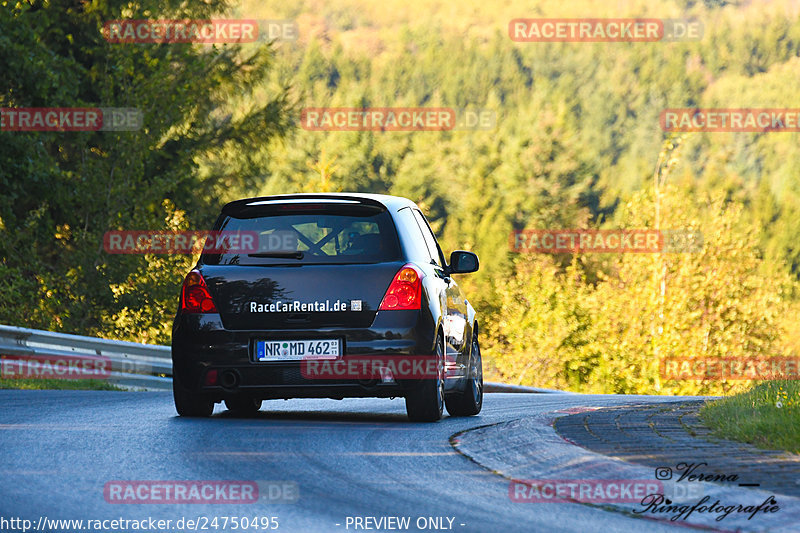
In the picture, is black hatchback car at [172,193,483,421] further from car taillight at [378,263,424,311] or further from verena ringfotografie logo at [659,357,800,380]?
verena ringfotografie logo at [659,357,800,380]

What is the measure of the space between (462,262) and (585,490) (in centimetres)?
497

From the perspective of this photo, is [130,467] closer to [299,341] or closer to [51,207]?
[299,341]

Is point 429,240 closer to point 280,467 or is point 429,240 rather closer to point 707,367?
point 280,467

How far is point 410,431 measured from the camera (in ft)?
31.9

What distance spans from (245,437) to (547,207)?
3510 inches

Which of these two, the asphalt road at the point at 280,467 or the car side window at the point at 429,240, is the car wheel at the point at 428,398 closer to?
the asphalt road at the point at 280,467

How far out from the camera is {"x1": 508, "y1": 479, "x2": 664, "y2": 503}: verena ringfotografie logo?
6580mm

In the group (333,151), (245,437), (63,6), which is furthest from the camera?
(333,151)

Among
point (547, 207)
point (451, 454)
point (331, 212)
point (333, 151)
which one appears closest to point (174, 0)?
point (331, 212)

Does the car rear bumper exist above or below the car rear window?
below

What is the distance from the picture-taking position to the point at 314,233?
1041cm

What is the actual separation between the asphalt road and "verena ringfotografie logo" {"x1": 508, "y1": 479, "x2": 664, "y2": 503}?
0.13m

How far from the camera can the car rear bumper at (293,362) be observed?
9.98m

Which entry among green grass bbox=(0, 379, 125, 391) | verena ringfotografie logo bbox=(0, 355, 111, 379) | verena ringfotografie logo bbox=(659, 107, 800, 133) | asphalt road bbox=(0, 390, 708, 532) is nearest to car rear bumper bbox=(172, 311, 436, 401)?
asphalt road bbox=(0, 390, 708, 532)
